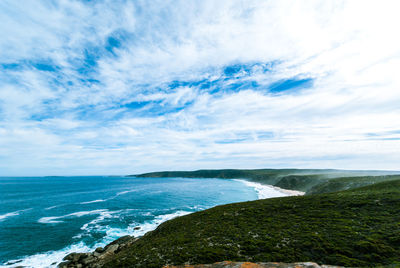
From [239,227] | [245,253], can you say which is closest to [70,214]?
[239,227]

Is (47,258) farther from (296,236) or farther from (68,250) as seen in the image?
(296,236)

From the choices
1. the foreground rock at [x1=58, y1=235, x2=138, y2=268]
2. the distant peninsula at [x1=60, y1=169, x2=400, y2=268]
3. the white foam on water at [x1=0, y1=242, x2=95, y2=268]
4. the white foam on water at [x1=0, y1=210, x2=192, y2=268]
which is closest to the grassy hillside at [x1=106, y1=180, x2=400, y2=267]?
the distant peninsula at [x1=60, y1=169, x2=400, y2=268]

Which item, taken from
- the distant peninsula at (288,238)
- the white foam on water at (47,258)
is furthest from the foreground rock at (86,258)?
the white foam on water at (47,258)

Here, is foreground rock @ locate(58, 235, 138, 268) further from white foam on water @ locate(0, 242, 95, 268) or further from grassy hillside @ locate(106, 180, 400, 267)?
grassy hillside @ locate(106, 180, 400, 267)

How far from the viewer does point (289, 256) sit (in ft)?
41.2

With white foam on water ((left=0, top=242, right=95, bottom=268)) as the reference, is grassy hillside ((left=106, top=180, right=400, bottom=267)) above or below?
above

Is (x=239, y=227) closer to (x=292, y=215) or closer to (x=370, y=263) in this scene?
(x=292, y=215)

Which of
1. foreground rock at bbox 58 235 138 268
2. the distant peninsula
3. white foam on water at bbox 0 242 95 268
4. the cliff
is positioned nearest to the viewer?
the distant peninsula

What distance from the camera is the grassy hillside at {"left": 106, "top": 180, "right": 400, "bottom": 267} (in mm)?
12406

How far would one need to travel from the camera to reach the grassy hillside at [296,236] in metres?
12.4

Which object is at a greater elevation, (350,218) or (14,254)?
(350,218)

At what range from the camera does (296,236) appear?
1573 cm

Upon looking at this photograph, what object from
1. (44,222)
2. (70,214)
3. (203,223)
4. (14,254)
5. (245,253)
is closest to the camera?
(245,253)

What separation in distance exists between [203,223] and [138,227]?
2464 cm
